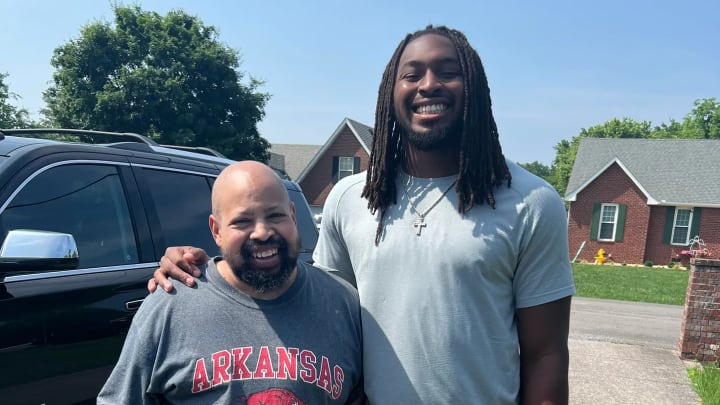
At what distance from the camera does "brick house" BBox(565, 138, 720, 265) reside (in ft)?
77.1

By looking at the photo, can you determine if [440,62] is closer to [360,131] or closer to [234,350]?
[234,350]

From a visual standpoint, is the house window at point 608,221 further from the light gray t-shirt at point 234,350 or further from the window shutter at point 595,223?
the light gray t-shirt at point 234,350

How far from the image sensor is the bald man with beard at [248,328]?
1.54 m

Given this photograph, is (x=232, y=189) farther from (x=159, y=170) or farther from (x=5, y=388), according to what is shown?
(x=159, y=170)

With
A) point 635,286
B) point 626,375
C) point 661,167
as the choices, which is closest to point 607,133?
point 661,167

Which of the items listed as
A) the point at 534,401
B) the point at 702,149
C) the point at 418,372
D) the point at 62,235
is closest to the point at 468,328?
the point at 418,372

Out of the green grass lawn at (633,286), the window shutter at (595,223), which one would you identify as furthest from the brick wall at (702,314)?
the window shutter at (595,223)

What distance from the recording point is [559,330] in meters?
1.62

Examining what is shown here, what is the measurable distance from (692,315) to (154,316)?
22.4 feet

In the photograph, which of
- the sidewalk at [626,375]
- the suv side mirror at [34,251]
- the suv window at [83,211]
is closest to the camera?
the suv side mirror at [34,251]

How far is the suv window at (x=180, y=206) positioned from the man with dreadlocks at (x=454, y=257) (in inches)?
53.0

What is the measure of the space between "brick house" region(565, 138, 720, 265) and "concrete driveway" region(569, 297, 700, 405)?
15214 mm

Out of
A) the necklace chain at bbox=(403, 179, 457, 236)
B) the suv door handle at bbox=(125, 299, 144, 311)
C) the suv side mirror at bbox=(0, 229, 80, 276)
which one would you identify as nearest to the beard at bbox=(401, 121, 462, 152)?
the necklace chain at bbox=(403, 179, 457, 236)

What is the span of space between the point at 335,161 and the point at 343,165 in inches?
20.1
